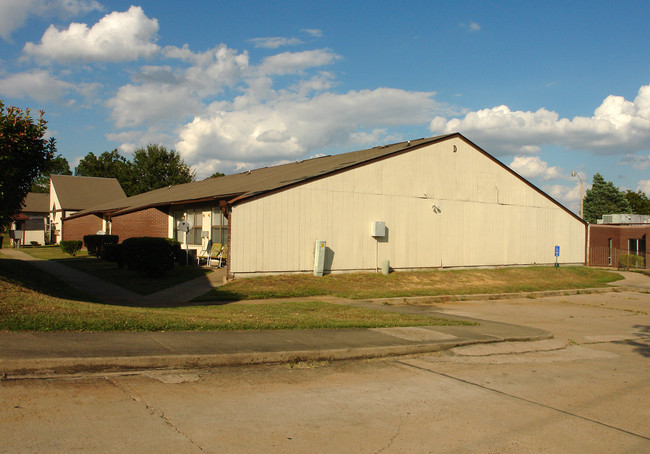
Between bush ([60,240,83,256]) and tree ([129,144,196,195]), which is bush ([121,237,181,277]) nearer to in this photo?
bush ([60,240,83,256])

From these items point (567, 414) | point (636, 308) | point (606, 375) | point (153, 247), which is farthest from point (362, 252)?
point (567, 414)

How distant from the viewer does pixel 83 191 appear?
55562 mm

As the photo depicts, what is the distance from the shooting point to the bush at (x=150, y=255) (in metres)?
19.3

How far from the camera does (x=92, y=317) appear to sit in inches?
350

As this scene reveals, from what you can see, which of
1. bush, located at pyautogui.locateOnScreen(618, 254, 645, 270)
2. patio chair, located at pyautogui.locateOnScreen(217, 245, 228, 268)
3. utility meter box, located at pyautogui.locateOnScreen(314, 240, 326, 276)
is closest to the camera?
utility meter box, located at pyautogui.locateOnScreen(314, 240, 326, 276)

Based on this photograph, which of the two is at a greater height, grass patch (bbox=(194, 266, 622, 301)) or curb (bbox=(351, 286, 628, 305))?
grass patch (bbox=(194, 266, 622, 301))

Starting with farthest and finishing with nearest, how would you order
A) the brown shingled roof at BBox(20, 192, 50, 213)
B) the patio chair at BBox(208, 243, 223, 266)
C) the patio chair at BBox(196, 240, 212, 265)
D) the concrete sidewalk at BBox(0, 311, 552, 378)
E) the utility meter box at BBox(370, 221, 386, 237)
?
the brown shingled roof at BBox(20, 192, 50, 213), the patio chair at BBox(196, 240, 212, 265), the patio chair at BBox(208, 243, 223, 266), the utility meter box at BBox(370, 221, 386, 237), the concrete sidewalk at BBox(0, 311, 552, 378)

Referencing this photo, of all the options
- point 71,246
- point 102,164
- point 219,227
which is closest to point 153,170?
point 102,164

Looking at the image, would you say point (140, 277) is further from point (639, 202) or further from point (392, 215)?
point (639, 202)

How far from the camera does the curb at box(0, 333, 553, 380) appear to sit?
6.31m

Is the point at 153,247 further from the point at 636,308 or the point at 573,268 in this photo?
the point at 573,268

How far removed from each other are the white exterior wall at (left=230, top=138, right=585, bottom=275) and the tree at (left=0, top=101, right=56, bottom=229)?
785cm

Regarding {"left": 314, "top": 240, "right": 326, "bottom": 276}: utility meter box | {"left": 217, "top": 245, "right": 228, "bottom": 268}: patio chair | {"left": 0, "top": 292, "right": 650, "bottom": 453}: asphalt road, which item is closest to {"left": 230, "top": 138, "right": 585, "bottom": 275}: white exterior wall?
{"left": 314, "top": 240, "right": 326, "bottom": 276}: utility meter box

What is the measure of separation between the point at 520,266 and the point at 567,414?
2393 centimetres
